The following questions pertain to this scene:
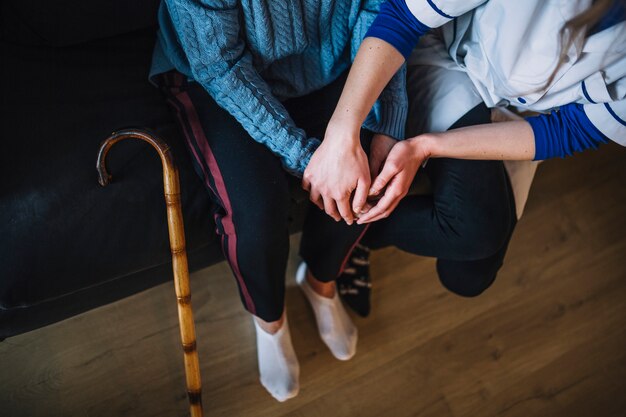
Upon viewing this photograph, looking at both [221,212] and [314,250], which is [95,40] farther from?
[314,250]

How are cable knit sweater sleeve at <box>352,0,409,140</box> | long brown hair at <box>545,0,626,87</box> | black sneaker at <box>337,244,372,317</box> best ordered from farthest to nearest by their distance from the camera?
black sneaker at <box>337,244,372,317</box> → cable knit sweater sleeve at <box>352,0,409,140</box> → long brown hair at <box>545,0,626,87</box>

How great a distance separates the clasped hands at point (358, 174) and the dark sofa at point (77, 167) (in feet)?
0.39

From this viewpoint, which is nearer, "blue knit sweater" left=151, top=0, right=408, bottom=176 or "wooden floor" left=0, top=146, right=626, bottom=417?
"blue knit sweater" left=151, top=0, right=408, bottom=176

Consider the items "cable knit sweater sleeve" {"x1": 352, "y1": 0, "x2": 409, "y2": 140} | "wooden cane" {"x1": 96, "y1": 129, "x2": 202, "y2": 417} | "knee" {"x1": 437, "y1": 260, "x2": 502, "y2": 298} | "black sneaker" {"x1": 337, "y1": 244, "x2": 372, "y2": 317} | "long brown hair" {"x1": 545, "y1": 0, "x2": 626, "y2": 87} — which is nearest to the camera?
"long brown hair" {"x1": 545, "y1": 0, "x2": 626, "y2": 87}

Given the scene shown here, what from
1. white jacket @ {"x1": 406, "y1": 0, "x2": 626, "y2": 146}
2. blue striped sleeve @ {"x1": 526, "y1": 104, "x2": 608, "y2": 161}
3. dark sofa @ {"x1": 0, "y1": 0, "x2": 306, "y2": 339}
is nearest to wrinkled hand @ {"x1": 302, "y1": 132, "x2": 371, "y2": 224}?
A: dark sofa @ {"x1": 0, "y1": 0, "x2": 306, "y2": 339}

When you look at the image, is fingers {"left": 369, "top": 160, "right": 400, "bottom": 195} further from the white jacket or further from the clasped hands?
the white jacket

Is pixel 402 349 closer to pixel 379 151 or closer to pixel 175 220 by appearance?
pixel 379 151

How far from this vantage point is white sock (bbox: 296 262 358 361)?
1237mm

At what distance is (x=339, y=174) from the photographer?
89cm

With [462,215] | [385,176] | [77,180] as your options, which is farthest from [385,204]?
[77,180]

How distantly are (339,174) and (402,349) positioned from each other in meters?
0.59

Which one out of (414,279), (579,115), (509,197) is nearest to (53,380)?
(414,279)

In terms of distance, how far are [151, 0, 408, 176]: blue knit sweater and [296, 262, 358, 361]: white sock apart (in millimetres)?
420

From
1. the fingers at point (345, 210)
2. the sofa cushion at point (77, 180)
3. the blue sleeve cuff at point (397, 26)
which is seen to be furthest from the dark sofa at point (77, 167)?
the blue sleeve cuff at point (397, 26)
